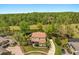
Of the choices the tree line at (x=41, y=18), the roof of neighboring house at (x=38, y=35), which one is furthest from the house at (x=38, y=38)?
the tree line at (x=41, y=18)

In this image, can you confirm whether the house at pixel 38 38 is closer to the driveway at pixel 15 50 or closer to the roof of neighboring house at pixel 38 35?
the roof of neighboring house at pixel 38 35

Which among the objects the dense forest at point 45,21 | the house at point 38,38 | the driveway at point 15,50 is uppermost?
the dense forest at point 45,21

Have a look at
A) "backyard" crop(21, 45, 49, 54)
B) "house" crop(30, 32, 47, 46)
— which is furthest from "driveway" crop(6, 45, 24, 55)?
"house" crop(30, 32, 47, 46)

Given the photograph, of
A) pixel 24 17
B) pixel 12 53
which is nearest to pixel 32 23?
pixel 24 17

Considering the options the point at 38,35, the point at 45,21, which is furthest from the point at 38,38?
the point at 45,21

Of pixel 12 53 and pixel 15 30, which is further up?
pixel 15 30

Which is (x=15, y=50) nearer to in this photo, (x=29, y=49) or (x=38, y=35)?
(x=29, y=49)

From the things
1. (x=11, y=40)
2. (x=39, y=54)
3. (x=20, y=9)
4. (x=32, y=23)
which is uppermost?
(x=20, y=9)

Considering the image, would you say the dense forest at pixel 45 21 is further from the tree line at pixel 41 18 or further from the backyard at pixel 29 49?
the backyard at pixel 29 49

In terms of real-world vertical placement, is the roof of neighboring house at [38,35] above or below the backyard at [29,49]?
above

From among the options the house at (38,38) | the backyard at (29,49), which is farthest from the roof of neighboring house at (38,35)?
the backyard at (29,49)
